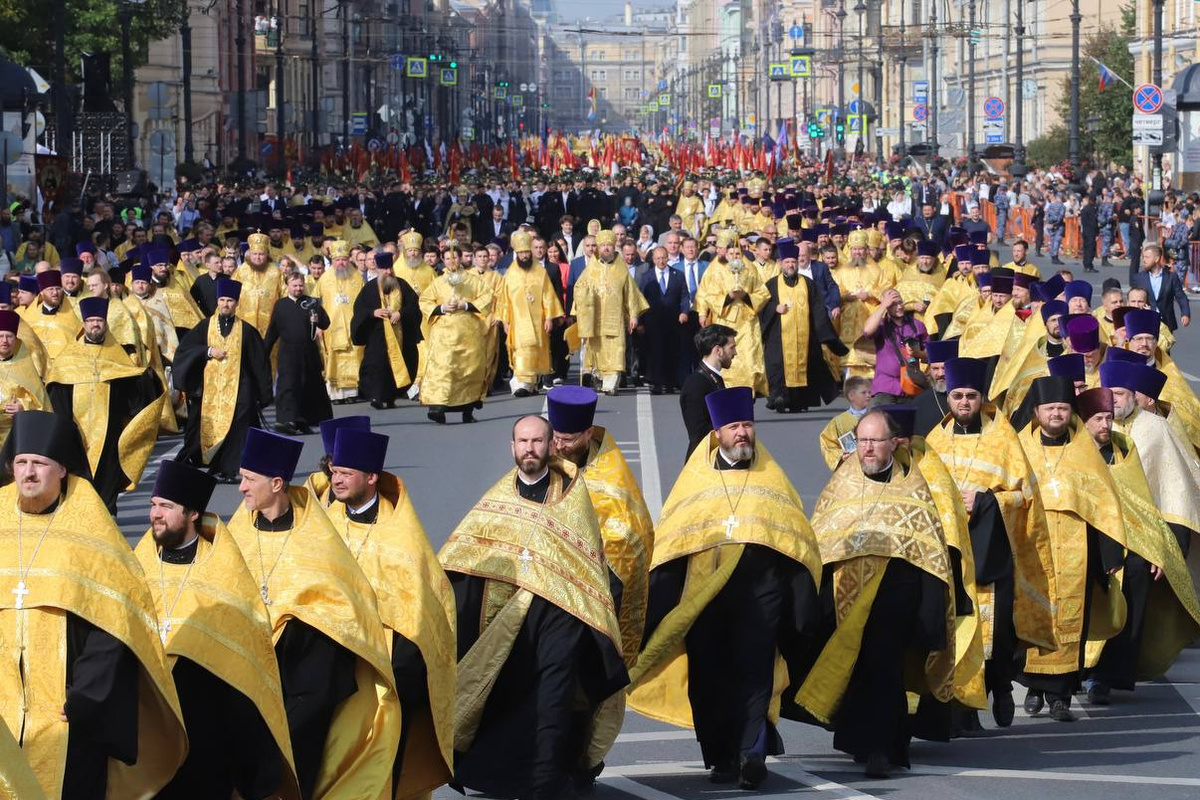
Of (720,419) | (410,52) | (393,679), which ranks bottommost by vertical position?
(393,679)

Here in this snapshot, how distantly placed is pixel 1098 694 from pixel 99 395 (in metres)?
7.67

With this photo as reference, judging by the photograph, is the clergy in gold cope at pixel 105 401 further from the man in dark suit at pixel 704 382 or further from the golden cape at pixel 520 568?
the golden cape at pixel 520 568

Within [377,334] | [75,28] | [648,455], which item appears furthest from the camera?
[75,28]

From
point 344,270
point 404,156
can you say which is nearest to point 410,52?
point 404,156

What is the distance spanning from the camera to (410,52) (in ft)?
390

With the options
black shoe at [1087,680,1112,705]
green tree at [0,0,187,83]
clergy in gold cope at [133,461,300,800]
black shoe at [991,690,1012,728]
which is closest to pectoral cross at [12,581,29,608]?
clergy in gold cope at [133,461,300,800]

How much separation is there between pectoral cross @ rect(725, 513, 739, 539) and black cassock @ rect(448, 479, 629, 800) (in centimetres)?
84

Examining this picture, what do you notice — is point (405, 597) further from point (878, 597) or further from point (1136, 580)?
point (1136, 580)

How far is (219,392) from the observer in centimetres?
1812

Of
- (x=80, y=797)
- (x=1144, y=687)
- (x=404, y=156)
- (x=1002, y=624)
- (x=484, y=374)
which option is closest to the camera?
→ (x=80, y=797)

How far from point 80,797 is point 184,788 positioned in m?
0.46

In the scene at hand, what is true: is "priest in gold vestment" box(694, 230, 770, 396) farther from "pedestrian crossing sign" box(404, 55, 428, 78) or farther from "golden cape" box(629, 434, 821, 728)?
"pedestrian crossing sign" box(404, 55, 428, 78)

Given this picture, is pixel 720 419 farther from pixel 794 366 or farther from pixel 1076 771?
pixel 794 366

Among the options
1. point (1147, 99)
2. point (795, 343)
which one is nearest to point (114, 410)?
point (795, 343)
